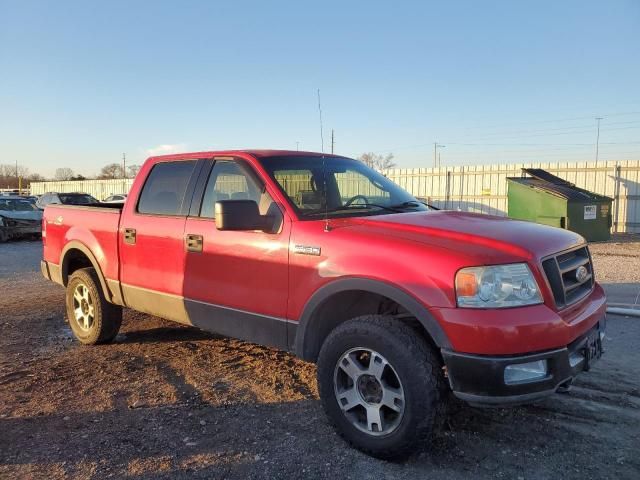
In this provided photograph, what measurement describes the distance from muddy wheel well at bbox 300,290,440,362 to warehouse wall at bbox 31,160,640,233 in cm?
1772

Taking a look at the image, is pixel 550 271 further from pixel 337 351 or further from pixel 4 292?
pixel 4 292

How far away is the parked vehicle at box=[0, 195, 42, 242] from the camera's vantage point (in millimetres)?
17406

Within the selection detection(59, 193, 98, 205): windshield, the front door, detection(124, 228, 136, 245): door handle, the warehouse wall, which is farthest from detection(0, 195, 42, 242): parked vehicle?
the front door

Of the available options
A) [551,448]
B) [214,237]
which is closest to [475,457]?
[551,448]

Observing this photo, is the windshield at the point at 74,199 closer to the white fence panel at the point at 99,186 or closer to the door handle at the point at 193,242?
the white fence panel at the point at 99,186

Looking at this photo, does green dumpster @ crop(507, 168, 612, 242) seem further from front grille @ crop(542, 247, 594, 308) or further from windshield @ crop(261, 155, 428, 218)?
front grille @ crop(542, 247, 594, 308)

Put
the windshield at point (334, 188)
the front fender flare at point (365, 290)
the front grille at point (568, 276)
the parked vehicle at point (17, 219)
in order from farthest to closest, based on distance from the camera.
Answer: the parked vehicle at point (17, 219) < the windshield at point (334, 188) < the front grille at point (568, 276) < the front fender flare at point (365, 290)

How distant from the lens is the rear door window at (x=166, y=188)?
459 centimetres

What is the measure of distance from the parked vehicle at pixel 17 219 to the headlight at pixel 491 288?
18252 mm

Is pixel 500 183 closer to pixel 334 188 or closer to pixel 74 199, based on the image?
pixel 74 199

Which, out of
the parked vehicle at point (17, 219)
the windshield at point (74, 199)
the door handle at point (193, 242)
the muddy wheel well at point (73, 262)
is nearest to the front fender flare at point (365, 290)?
the door handle at point (193, 242)

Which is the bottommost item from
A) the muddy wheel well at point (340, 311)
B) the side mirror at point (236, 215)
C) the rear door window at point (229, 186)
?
the muddy wheel well at point (340, 311)

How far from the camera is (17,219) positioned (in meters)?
17.6

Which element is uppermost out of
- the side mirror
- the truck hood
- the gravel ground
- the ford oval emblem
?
the side mirror
